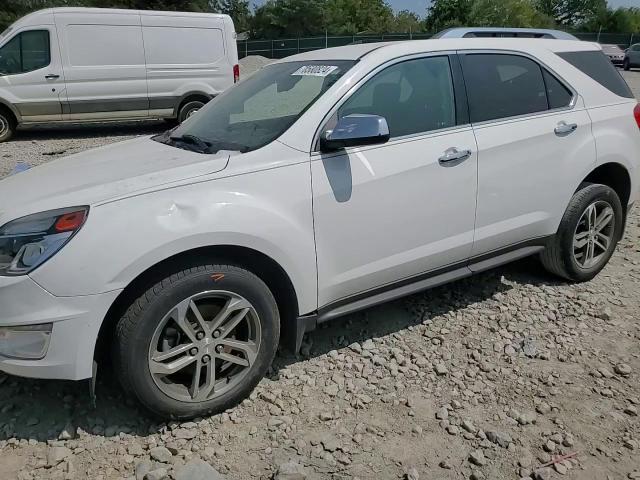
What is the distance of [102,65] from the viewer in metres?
10.7

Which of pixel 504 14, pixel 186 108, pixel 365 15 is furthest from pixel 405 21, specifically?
pixel 186 108

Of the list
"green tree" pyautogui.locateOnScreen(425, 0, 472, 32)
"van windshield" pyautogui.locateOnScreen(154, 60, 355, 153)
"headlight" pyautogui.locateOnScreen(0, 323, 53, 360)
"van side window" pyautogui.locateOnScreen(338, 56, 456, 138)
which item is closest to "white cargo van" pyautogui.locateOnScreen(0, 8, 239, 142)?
"van windshield" pyautogui.locateOnScreen(154, 60, 355, 153)

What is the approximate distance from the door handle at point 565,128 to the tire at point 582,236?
0.47m

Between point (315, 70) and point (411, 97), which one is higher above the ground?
point (315, 70)

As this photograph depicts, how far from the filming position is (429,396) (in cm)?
293

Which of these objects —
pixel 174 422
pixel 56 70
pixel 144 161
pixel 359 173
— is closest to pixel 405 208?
pixel 359 173

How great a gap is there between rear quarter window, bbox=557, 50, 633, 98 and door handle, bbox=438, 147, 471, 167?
1359mm

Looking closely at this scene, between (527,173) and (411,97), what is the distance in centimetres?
95

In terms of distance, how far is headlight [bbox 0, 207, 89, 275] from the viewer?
7.50ft

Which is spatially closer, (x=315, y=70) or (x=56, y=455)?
(x=56, y=455)

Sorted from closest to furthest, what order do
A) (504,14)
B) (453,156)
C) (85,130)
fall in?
(453,156), (85,130), (504,14)

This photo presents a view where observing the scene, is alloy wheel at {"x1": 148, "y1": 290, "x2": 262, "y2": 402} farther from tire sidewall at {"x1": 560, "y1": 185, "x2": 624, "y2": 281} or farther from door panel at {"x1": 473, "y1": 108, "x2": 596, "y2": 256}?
tire sidewall at {"x1": 560, "y1": 185, "x2": 624, "y2": 281}

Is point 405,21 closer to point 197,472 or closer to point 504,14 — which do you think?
point 504,14

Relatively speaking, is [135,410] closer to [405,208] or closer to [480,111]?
[405,208]
